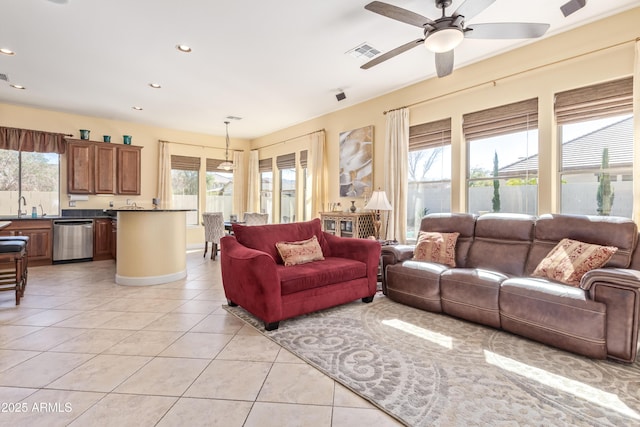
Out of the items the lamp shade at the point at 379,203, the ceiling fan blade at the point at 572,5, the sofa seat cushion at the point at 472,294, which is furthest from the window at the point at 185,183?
the ceiling fan blade at the point at 572,5

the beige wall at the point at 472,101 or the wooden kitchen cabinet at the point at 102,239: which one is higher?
the beige wall at the point at 472,101

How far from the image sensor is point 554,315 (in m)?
2.39

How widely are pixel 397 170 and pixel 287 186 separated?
3.57 metres

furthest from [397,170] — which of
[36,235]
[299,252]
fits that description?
[36,235]

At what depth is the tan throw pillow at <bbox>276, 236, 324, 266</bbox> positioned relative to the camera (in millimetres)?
3344

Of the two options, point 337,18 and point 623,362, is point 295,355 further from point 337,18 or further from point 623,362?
point 337,18

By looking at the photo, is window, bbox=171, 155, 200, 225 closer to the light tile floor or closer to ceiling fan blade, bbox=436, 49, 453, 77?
the light tile floor

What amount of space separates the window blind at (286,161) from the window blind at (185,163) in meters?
2.11

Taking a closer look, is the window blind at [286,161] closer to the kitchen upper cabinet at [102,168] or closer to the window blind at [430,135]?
the kitchen upper cabinet at [102,168]

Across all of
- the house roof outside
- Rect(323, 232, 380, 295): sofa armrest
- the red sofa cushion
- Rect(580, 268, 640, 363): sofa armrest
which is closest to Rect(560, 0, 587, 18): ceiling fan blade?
the house roof outside

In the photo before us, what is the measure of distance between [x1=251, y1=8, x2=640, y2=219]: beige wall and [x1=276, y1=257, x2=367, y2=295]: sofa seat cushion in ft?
6.35

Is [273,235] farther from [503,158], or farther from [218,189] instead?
[218,189]

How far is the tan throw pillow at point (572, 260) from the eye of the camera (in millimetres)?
2576

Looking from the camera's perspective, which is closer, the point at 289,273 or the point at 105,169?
the point at 289,273
